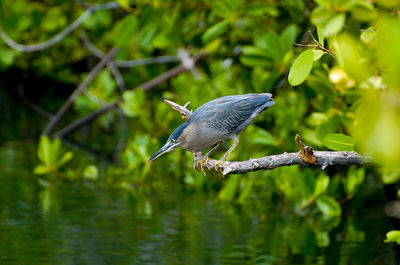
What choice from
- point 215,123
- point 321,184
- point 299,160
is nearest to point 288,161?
point 299,160

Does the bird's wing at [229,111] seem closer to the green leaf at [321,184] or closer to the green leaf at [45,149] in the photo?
the green leaf at [321,184]

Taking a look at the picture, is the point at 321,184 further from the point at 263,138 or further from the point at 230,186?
the point at 230,186

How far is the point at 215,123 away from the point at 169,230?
3922mm

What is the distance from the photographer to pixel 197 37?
22.4 ft

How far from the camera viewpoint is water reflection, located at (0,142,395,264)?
6090 millimetres

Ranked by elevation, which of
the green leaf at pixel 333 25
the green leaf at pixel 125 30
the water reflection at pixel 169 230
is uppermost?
the green leaf at pixel 125 30

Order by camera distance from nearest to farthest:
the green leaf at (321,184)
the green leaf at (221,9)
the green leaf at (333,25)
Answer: the green leaf at (333,25) < the green leaf at (221,9) < the green leaf at (321,184)

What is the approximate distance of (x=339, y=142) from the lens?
9.37ft

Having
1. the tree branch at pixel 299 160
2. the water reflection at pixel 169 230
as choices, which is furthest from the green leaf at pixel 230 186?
the tree branch at pixel 299 160

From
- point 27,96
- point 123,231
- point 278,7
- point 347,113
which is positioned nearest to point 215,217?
point 123,231

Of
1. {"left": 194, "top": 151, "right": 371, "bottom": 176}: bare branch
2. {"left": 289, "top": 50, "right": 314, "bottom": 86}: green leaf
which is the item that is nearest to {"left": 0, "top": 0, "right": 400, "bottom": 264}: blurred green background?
{"left": 194, "top": 151, "right": 371, "bottom": 176}: bare branch

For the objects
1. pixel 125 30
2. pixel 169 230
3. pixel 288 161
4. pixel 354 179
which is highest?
pixel 125 30

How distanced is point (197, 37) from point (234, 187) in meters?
1.52

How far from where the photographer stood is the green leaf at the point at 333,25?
2230mm
